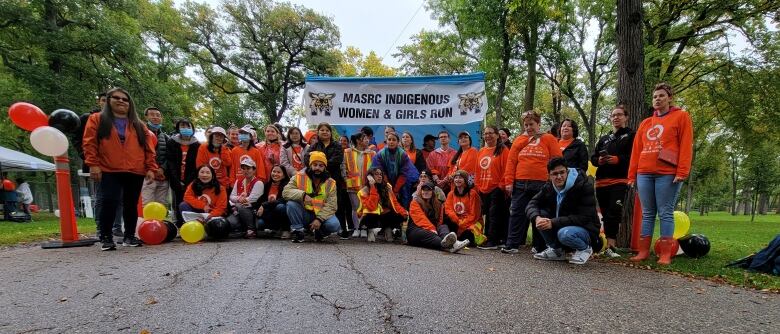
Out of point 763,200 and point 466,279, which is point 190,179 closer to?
point 466,279

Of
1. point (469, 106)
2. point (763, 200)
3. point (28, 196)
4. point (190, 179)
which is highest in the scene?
point (469, 106)

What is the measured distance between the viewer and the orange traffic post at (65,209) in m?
4.71

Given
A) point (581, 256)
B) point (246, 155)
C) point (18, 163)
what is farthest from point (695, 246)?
point (18, 163)

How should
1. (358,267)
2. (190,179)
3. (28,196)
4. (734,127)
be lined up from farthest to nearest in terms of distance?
(734,127)
(28,196)
(190,179)
(358,267)

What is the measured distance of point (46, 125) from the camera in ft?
15.3

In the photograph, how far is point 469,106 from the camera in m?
7.50

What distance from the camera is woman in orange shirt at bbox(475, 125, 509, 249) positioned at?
5.37 m

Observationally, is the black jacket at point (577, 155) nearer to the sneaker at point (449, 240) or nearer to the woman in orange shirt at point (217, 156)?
the sneaker at point (449, 240)

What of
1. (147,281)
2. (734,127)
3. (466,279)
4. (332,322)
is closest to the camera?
(332,322)

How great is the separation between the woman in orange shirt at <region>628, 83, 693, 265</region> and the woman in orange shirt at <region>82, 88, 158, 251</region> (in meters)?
5.76

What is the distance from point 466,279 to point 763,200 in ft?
181

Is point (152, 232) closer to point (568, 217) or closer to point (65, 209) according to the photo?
point (65, 209)

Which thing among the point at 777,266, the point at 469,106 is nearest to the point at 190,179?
the point at 469,106

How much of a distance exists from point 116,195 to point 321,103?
4.18 meters
